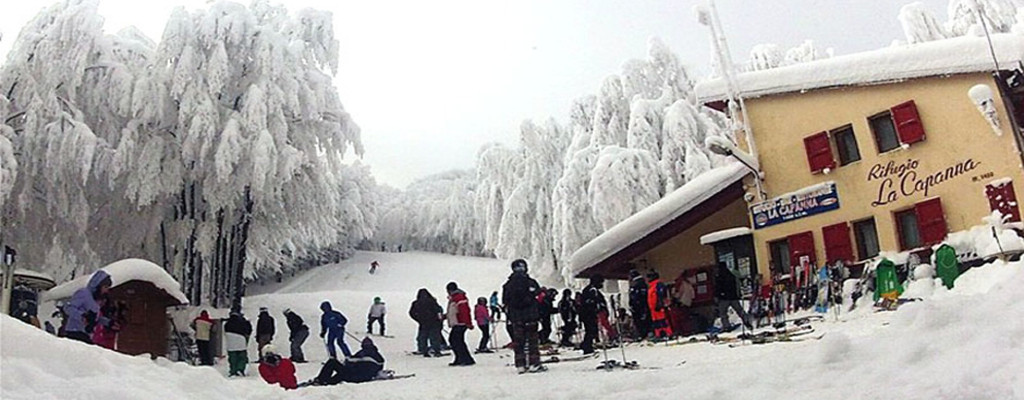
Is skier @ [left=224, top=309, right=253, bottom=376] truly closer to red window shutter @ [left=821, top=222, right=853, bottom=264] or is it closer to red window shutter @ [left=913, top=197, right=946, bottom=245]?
red window shutter @ [left=821, top=222, right=853, bottom=264]

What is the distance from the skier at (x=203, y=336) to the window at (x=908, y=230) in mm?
→ 13265

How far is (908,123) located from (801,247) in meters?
3.28

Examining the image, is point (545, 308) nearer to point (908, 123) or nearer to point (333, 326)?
point (333, 326)

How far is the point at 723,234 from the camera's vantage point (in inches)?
718

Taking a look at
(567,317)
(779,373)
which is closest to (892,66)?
(567,317)

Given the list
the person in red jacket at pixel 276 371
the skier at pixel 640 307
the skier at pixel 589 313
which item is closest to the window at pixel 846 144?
the skier at pixel 640 307

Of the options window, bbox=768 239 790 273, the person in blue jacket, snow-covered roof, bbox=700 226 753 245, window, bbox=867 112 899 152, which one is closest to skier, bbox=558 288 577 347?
snow-covered roof, bbox=700 226 753 245

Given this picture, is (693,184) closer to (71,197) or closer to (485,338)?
(485,338)

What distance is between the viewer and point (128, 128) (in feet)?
68.0

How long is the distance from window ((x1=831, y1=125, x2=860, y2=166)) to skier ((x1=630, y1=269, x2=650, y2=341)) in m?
5.31

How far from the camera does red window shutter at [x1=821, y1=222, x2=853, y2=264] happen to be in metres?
16.3

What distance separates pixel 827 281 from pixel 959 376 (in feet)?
38.1

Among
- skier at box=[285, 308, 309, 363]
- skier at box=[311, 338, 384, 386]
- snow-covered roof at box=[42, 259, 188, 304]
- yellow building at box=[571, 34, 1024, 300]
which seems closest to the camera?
skier at box=[311, 338, 384, 386]

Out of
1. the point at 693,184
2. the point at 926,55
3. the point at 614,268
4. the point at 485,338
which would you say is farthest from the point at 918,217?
the point at 485,338
